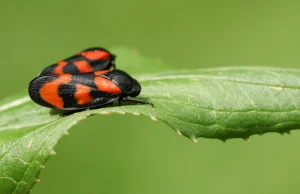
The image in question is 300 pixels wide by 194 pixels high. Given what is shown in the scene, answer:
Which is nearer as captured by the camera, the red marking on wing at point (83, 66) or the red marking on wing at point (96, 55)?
the red marking on wing at point (83, 66)

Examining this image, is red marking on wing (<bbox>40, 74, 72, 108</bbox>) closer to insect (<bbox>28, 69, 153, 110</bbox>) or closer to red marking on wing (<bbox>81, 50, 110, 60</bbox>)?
insect (<bbox>28, 69, 153, 110</bbox>)

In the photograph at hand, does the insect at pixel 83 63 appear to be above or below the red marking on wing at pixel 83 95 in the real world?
above

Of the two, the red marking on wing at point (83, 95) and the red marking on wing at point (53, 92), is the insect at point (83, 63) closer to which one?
the red marking on wing at point (53, 92)

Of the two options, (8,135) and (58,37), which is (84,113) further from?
(58,37)

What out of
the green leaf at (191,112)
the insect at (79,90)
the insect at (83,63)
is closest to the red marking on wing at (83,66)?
the insect at (83,63)

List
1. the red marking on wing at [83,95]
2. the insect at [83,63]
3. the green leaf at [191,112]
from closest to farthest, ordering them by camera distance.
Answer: the green leaf at [191,112] → the red marking on wing at [83,95] → the insect at [83,63]

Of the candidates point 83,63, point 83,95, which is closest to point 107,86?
point 83,95
